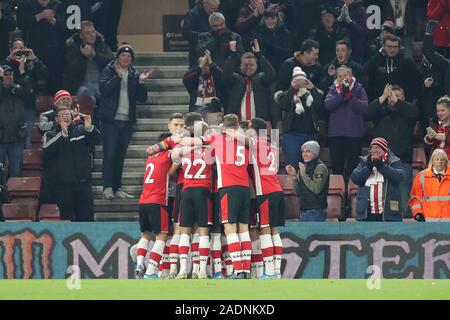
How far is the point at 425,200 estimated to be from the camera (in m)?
24.0

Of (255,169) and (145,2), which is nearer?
(255,169)

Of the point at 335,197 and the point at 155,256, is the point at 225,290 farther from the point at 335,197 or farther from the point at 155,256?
the point at 335,197

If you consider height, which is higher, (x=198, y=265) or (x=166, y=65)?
(x=166, y=65)

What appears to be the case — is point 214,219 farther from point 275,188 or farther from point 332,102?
point 332,102

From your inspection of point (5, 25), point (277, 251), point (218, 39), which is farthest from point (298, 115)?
point (5, 25)

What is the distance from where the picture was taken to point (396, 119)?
2553cm

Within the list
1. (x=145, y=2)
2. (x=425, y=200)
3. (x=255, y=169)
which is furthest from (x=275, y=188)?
(x=145, y=2)

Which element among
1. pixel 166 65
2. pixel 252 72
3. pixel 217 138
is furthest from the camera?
pixel 166 65

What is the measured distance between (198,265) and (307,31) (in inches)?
237

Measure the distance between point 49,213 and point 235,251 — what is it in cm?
456

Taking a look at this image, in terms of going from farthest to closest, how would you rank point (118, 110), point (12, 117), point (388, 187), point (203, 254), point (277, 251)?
point (118, 110)
point (12, 117)
point (388, 187)
point (277, 251)
point (203, 254)

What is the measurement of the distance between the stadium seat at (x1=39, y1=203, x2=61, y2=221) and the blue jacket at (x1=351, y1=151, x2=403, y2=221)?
4374 mm

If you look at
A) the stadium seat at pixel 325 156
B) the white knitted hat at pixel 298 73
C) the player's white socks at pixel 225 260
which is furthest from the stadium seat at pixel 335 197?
the player's white socks at pixel 225 260

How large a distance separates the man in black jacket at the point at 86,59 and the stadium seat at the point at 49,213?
2073 millimetres
